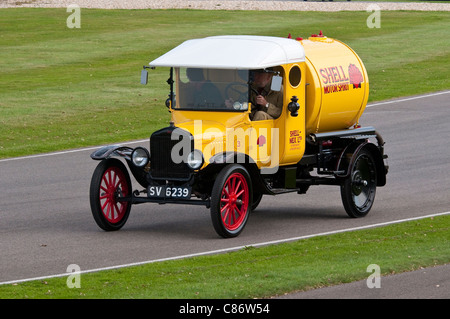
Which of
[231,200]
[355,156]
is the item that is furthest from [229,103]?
[355,156]

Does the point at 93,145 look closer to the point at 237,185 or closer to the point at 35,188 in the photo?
the point at 35,188

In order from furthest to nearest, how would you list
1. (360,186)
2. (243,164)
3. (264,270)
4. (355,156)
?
(360,186) < (355,156) < (243,164) < (264,270)

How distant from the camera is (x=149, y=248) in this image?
41.9ft

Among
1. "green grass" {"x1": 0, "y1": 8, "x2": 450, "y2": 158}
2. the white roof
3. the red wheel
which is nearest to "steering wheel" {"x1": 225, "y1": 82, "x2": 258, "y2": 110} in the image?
the white roof

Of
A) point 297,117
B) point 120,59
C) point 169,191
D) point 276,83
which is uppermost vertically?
point 120,59

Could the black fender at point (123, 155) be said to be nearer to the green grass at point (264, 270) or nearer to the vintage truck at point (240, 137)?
the vintage truck at point (240, 137)

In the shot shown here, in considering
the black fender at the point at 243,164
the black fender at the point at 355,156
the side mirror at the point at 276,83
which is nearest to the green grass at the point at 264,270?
the black fender at the point at 243,164

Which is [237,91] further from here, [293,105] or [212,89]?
[293,105]

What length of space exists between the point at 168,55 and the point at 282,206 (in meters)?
3.29

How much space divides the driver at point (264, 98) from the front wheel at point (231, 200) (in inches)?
38.3

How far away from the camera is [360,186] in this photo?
1516 cm

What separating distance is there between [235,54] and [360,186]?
2939 mm

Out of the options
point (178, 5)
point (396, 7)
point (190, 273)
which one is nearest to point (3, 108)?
point (190, 273)

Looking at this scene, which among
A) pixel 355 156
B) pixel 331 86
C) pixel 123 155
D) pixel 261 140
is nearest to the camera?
pixel 123 155
